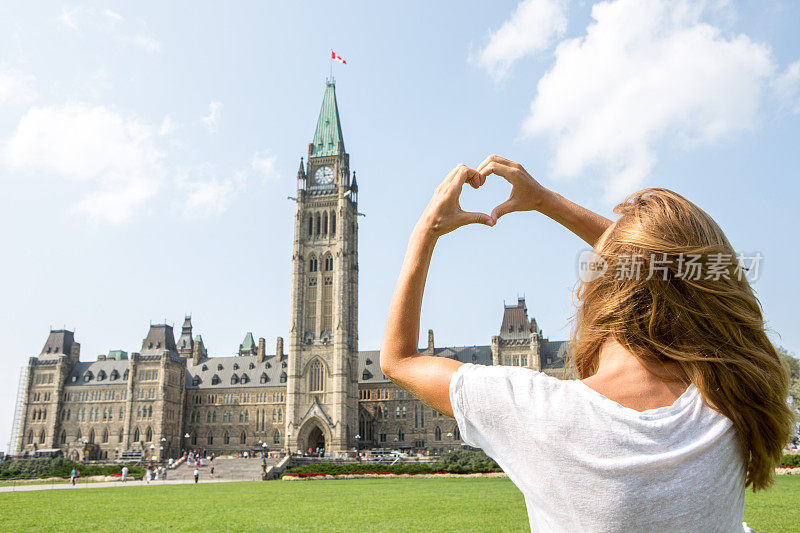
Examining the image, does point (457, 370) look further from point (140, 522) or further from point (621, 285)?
point (140, 522)

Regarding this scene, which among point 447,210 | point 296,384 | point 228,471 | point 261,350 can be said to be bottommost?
point 228,471

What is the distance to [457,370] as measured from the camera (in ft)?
4.51

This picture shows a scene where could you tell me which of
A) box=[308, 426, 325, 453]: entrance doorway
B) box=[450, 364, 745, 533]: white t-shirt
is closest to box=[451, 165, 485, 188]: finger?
box=[450, 364, 745, 533]: white t-shirt

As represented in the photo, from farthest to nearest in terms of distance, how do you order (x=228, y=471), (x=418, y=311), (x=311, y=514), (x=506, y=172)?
(x=228, y=471) → (x=311, y=514) → (x=506, y=172) → (x=418, y=311)

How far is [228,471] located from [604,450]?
5599 cm

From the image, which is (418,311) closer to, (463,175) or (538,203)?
(463,175)

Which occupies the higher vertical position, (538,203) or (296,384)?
(296,384)

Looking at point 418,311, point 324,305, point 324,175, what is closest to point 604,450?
point 418,311

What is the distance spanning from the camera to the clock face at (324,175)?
3157 inches

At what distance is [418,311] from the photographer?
153 centimetres

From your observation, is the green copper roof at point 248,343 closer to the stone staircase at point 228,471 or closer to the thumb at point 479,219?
the stone staircase at point 228,471

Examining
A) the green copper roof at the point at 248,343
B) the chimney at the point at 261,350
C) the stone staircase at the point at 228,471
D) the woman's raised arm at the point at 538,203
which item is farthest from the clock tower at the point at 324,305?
the woman's raised arm at the point at 538,203

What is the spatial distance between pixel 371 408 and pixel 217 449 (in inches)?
810

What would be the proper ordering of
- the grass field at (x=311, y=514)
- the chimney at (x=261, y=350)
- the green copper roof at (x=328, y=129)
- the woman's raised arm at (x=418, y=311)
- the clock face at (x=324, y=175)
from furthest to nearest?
1. the chimney at (x=261, y=350)
2. the green copper roof at (x=328, y=129)
3. the clock face at (x=324, y=175)
4. the grass field at (x=311, y=514)
5. the woman's raised arm at (x=418, y=311)
